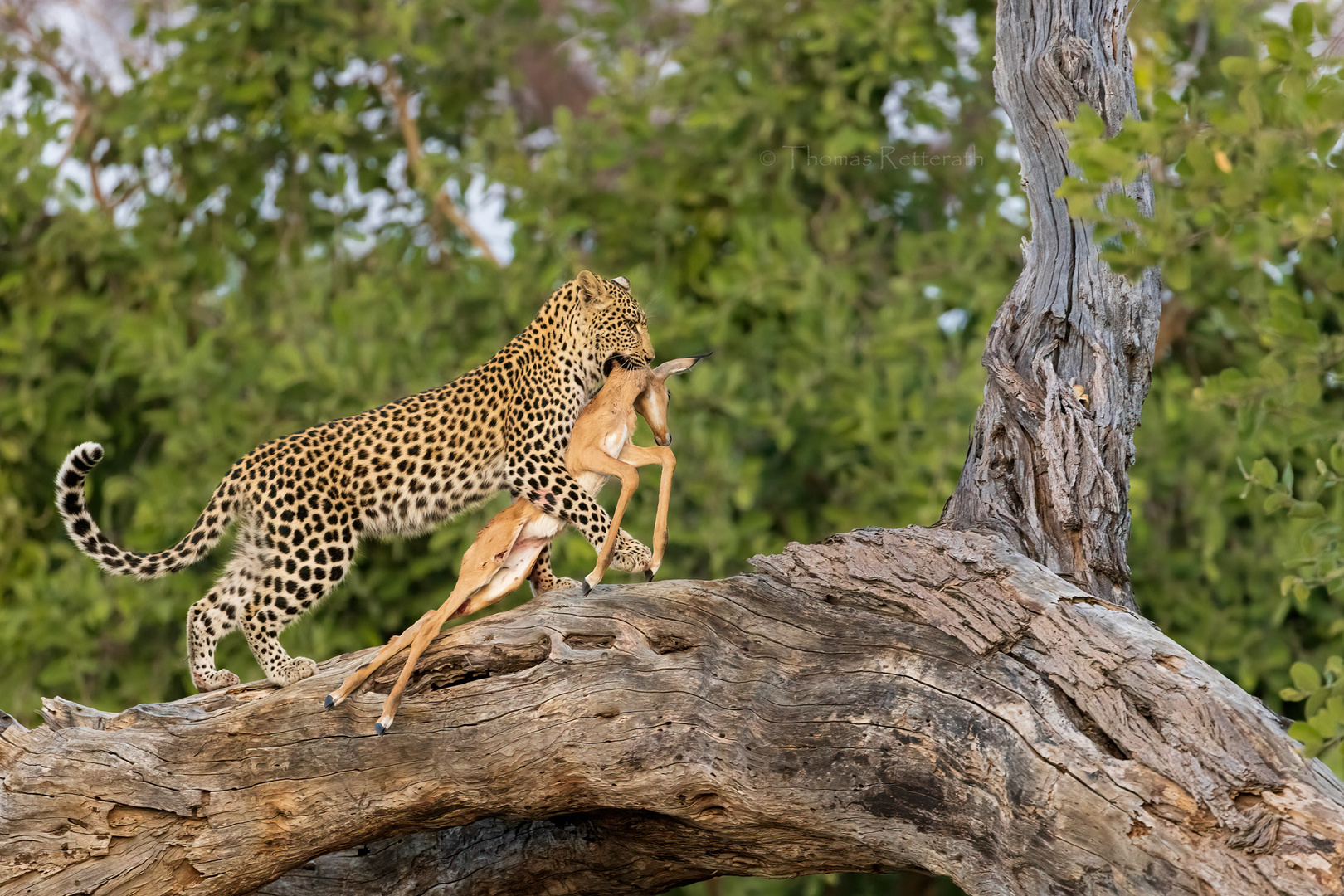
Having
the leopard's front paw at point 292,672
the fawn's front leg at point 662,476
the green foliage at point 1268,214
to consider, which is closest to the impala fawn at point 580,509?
the fawn's front leg at point 662,476

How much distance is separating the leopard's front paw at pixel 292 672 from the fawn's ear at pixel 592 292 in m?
1.46

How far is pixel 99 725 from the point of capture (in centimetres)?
429

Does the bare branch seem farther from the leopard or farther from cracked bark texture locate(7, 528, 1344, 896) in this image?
cracked bark texture locate(7, 528, 1344, 896)

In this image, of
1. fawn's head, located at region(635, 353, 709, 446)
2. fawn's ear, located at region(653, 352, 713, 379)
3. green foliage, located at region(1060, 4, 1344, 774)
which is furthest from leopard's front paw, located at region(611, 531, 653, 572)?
green foliage, located at region(1060, 4, 1344, 774)

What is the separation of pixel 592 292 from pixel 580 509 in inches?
28.3

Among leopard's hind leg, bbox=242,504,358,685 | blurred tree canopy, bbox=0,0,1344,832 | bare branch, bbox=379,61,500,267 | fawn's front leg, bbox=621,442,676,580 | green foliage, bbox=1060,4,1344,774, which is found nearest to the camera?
green foliage, bbox=1060,4,1344,774

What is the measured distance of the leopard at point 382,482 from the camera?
4.16 m

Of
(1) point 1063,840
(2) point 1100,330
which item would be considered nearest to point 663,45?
(2) point 1100,330

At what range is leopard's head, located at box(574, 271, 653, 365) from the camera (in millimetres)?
4242

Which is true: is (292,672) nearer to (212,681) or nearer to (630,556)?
(212,681)

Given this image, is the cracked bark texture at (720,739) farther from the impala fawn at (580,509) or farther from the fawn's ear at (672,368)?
the fawn's ear at (672,368)

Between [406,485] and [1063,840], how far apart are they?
2.17 m

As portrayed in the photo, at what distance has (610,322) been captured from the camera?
14.0 ft

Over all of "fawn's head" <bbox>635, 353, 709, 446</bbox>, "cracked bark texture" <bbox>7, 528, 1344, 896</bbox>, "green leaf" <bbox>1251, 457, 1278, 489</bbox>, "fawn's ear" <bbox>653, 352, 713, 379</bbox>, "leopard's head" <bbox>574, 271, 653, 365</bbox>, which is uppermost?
"leopard's head" <bbox>574, 271, 653, 365</bbox>
